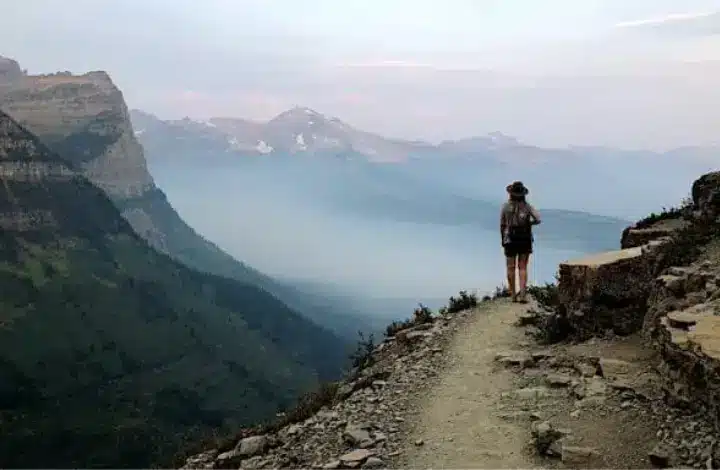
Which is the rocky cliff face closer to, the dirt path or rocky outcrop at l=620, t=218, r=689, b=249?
rocky outcrop at l=620, t=218, r=689, b=249

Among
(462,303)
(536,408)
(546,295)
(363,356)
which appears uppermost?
(546,295)

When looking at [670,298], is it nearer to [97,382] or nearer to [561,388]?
[561,388]

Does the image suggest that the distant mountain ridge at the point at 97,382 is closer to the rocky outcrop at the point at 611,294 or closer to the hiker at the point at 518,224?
the hiker at the point at 518,224

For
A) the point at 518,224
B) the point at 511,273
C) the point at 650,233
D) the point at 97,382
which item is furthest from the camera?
the point at 97,382

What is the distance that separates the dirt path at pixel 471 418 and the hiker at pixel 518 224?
291 centimetres

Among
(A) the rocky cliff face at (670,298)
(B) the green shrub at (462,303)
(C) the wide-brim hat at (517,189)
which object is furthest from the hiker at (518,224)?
(A) the rocky cliff face at (670,298)

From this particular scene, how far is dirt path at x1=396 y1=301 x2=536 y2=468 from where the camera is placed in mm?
10805

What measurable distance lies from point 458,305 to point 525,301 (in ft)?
6.80

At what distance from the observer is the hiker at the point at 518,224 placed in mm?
19312

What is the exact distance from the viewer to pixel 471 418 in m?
12.4

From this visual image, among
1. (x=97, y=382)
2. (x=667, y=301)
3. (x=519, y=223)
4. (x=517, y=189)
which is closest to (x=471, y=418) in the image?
(x=667, y=301)

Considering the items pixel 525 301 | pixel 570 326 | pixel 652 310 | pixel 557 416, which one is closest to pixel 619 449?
pixel 557 416

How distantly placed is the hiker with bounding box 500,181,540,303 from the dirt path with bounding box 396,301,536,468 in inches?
115

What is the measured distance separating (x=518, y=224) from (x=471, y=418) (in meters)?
8.35
